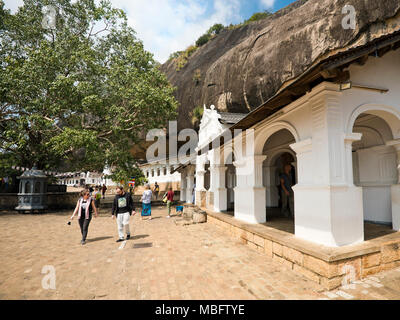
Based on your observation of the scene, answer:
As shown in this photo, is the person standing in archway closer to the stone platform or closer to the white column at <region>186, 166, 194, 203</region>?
the stone platform

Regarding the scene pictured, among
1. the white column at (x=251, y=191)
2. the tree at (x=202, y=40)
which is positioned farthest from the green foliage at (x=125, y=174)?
the tree at (x=202, y=40)

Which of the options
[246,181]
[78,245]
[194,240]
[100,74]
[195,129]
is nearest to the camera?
[78,245]

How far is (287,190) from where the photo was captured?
7.19 metres

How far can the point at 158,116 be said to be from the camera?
1619cm

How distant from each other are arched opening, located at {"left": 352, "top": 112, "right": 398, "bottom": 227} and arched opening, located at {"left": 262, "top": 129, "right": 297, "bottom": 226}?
199 cm

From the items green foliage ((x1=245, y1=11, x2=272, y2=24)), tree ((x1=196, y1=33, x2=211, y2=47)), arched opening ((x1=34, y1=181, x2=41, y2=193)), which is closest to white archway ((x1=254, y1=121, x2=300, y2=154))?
arched opening ((x1=34, y1=181, x2=41, y2=193))

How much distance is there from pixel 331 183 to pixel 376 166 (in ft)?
9.42

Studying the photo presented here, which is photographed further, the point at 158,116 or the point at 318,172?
the point at 158,116

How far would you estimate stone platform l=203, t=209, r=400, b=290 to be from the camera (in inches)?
139

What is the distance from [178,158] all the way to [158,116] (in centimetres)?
1405

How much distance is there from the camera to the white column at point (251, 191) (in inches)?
265

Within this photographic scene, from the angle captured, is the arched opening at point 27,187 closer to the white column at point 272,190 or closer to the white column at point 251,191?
the white column at point 251,191
